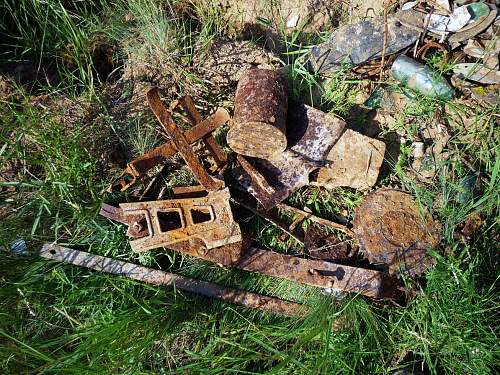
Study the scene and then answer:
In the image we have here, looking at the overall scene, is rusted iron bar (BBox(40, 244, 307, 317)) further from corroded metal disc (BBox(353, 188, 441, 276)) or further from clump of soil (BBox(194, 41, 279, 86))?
clump of soil (BBox(194, 41, 279, 86))

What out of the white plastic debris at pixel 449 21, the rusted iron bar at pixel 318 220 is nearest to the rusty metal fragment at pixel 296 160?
the rusted iron bar at pixel 318 220

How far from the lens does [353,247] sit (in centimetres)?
312

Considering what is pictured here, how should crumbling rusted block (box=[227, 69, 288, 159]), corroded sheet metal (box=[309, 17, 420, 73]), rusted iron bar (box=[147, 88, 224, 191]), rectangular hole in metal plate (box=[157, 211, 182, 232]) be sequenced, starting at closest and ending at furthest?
rusted iron bar (box=[147, 88, 224, 191]), crumbling rusted block (box=[227, 69, 288, 159]), rectangular hole in metal plate (box=[157, 211, 182, 232]), corroded sheet metal (box=[309, 17, 420, 73])

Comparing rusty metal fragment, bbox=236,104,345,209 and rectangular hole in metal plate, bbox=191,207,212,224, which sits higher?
rusty metal fragment, bbox=236,104,345,209

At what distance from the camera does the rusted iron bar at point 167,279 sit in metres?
3.03

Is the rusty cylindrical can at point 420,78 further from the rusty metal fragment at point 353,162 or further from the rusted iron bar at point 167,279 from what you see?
the rusted iron bar at point 167,279

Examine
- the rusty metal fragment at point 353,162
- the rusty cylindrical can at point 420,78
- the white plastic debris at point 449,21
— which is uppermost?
the white plastic debris at point 449,21

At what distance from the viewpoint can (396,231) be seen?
3066 mm

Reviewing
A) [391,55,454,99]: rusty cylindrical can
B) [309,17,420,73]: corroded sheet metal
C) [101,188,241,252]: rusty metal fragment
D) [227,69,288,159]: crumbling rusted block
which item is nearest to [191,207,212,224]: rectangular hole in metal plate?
[101,188,241,252]: rusty metal fragment

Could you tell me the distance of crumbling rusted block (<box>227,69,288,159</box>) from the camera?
288 centimetres

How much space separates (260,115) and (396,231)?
1163mm

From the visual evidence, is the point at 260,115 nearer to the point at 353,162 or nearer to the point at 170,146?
the point at 170,146

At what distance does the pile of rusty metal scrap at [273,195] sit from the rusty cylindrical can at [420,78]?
502 mm

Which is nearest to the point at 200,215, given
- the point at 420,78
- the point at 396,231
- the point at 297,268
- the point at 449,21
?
the point at 297,268
